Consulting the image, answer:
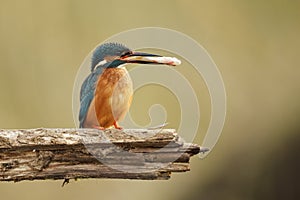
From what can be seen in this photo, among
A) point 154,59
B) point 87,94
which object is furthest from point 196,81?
point 154,59

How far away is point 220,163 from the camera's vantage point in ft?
10.3

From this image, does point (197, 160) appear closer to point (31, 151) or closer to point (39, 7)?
point (39, 7)

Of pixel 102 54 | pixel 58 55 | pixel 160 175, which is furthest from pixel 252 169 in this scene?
pixel 160 175

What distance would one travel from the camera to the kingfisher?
1509 millimetres

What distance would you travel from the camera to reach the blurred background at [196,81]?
3068 millimetres

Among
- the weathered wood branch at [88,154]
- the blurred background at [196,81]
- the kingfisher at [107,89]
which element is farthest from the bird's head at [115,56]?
the blurred background at [196,81]

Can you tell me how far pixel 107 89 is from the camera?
5.20 ft

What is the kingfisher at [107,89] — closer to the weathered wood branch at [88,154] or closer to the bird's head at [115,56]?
the bird's head at [115,56]

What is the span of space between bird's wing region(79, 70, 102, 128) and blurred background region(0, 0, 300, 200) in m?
1.36

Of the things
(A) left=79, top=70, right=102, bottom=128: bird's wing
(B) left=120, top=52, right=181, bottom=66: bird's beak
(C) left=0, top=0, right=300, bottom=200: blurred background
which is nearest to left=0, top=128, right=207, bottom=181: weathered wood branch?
(B) left=120, top=52, right=181, bottom=66: bird's beak

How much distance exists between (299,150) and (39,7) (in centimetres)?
134

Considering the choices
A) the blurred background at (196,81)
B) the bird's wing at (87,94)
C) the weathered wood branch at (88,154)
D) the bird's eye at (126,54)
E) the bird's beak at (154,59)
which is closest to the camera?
the weathered wood branch at (88,154)

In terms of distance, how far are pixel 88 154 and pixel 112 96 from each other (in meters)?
0.29

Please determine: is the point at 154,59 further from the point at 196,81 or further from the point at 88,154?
the point at 196,81
